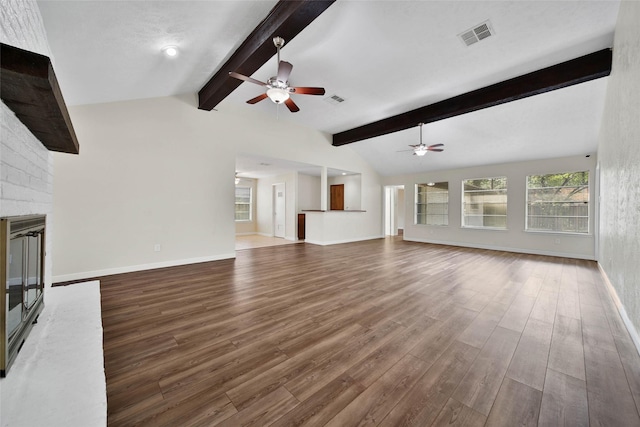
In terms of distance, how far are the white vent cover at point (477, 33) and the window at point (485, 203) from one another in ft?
16.3

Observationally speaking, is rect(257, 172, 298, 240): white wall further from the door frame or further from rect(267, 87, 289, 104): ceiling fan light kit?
rect(267, 87, 289, 104): ceiling fan light kit

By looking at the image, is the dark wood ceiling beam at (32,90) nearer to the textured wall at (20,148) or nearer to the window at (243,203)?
the textured wall at (20,148)

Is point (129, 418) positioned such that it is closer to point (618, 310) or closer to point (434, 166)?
point (618, 310)

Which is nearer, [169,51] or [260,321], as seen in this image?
[260,321]

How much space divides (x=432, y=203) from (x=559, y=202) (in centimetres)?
310

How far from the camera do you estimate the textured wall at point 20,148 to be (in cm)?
124

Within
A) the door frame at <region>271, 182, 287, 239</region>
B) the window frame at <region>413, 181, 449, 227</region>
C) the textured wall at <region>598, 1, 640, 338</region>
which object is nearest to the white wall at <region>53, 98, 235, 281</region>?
the door frame at <region>271, 182, 287, 239</region>

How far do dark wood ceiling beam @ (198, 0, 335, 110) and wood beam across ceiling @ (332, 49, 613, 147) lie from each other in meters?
3.56

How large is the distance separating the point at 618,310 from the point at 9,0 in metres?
5.47

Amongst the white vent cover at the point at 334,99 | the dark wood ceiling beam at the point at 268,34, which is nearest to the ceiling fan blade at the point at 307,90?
the dark wood ceiling beam at the point at 268,34

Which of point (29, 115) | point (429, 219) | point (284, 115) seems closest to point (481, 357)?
point (29, 115)

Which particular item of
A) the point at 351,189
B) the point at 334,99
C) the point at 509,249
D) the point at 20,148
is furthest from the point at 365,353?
the point at 351,189

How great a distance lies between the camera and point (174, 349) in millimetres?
1949

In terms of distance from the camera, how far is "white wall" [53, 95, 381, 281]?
384 cm
